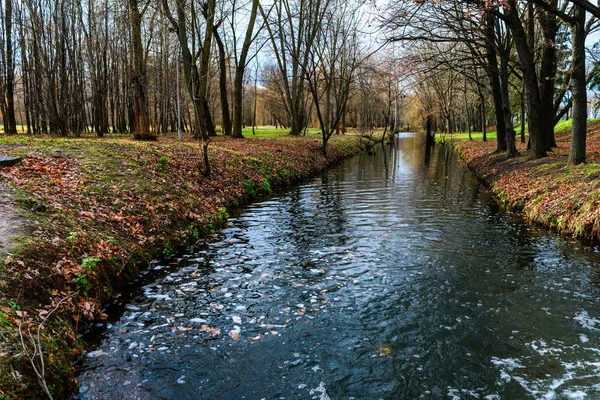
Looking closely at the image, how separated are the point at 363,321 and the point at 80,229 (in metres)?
5.29

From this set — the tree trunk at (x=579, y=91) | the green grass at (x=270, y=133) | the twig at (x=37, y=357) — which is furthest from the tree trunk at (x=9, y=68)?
the tree trunk at (x=579, y=91)

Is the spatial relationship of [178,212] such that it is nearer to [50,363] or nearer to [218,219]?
[218,219]

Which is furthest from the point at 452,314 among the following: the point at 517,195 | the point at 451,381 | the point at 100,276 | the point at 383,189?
the point at 383,189

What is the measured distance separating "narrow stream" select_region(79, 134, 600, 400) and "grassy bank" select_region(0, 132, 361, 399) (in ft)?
1.65

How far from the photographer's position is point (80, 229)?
7.06m

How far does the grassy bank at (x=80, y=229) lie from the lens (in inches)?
166

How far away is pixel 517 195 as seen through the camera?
12641 mm

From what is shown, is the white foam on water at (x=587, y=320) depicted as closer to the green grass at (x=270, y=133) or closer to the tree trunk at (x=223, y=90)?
the tree trunk at (x=223, y=90)

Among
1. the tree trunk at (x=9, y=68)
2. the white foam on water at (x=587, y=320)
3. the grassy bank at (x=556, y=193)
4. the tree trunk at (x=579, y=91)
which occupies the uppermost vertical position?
the tree trunk at (x=9, y=68)

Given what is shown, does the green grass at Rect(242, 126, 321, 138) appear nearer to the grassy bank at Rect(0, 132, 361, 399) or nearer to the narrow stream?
the grassy bank at Rect(0, 132, 361, 399)

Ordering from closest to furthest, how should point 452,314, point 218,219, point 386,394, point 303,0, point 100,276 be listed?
point 386,394
point 452,314
point 100,276
point 218,219
point 303,0

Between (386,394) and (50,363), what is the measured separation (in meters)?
3.60

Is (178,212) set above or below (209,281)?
above

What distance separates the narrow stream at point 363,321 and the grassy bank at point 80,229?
1.65ft
